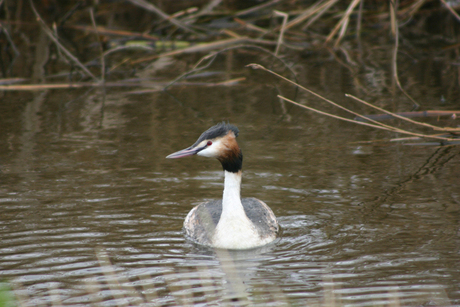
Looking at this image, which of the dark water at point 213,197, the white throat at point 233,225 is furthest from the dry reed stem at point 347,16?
the white throat at point 233,225

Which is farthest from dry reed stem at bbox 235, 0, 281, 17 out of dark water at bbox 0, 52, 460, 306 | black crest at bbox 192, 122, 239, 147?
black crest at bbox 192, 122, 239, 147

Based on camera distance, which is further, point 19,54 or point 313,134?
point 19,54

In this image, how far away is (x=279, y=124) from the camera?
988 cm

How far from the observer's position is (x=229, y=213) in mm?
6008

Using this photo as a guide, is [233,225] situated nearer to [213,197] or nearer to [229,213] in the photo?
[229,213]

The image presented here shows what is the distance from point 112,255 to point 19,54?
1073 centimetres

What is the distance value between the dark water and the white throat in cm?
15

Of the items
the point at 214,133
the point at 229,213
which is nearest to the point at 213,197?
the point at 229,213

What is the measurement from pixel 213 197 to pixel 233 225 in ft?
4.57

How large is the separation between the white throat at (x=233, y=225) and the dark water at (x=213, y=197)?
0.15m

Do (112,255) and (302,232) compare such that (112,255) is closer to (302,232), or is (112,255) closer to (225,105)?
(302,232)

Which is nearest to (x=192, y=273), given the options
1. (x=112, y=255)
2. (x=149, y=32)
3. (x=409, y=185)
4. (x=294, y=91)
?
(x=112, y=255)

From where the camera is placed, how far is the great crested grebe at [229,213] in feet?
19.3

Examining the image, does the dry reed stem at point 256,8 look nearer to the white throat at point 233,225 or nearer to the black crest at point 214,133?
the black crest at point 214,133
